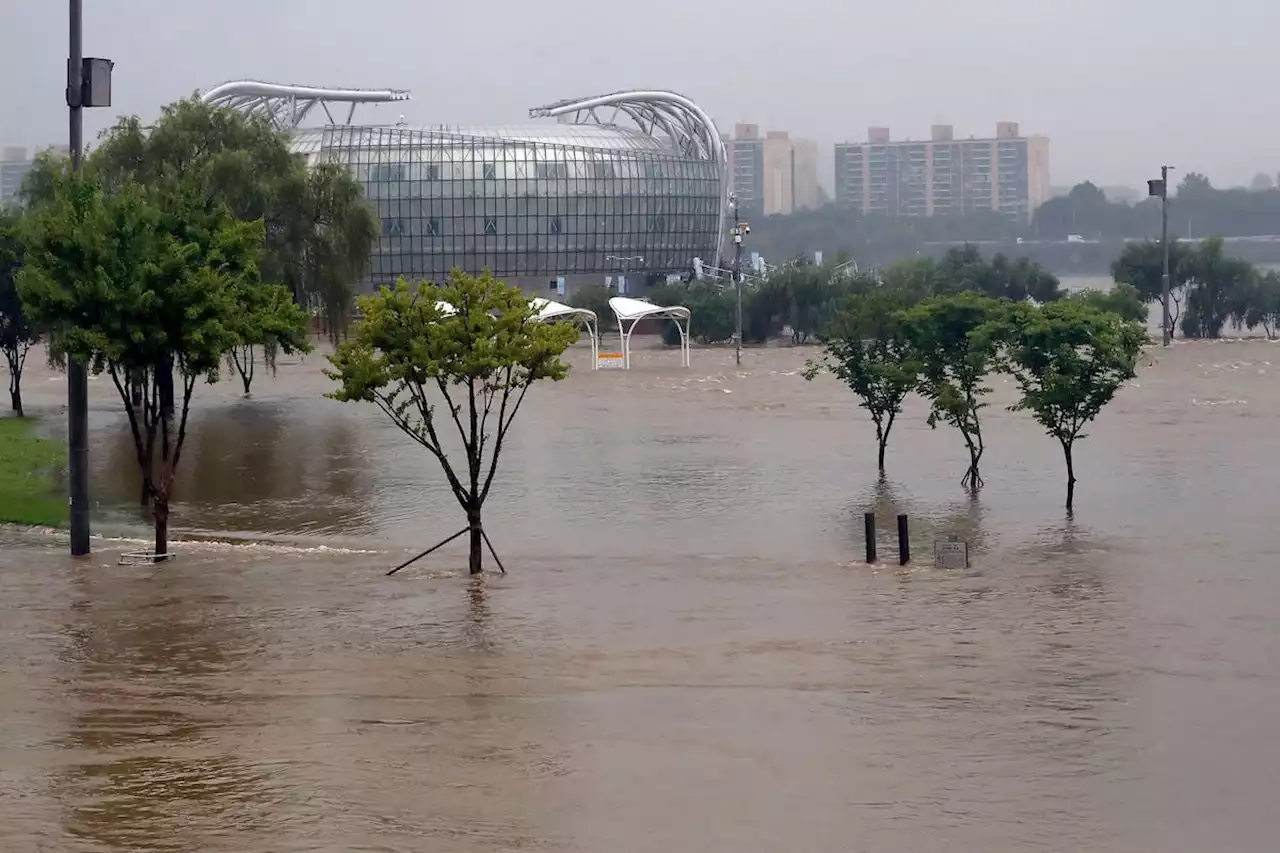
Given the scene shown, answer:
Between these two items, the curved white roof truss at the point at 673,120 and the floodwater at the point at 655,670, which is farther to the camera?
the curved white roof truss at the point at 673,120

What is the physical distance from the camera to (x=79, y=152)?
65.8 ft

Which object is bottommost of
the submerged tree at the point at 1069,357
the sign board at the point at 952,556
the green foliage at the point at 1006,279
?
the sign board at the point at 952,556

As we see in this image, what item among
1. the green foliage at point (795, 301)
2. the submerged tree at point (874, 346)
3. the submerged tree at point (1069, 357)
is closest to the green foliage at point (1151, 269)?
the green foliage at point (795, 301)

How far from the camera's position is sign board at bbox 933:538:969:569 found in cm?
2167

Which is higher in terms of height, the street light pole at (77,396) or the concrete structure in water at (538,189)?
the concrete structure in water at (538,189)

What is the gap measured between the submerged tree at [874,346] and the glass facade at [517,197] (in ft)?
310

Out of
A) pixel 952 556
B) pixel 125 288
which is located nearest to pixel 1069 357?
pixel 952 556

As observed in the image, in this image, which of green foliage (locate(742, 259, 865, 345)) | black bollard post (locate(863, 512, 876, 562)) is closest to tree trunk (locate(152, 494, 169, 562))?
black bollard post (locate(863, 512, 876, 562))

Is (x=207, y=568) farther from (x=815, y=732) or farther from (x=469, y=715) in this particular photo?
(x=815, y=732)

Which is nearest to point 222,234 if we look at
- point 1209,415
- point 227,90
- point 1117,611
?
point 1117,611

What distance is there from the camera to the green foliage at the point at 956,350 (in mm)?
29656

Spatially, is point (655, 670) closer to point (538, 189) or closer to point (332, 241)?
point (332, 241)

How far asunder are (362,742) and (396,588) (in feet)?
24.3

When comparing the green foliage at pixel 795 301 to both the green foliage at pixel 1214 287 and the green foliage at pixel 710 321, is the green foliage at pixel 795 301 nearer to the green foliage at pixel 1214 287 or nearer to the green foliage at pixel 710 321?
A: the green foliage at pixel 710 321
